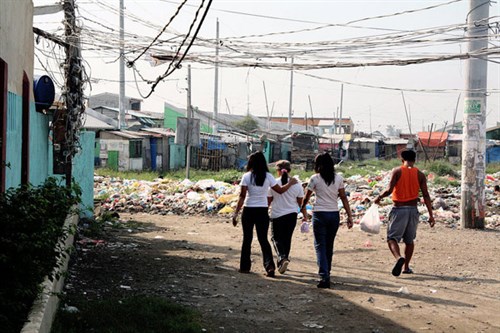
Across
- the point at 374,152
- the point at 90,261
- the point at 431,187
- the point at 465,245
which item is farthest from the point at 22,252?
the point at 374,152

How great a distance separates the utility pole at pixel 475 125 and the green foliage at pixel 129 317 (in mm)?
9513

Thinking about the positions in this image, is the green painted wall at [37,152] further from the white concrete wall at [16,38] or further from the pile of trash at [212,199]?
the pile of trash at [212,199]

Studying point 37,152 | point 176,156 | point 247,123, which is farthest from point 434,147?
point 37,152

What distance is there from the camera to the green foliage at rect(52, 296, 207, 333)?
20.0 ft

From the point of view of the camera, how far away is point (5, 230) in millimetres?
5426

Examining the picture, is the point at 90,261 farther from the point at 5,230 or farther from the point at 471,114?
the point at 471,114

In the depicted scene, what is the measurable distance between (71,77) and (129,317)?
7638 mm

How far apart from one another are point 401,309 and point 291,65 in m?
8.08

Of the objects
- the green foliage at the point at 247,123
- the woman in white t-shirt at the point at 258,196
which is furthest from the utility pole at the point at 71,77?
the green foliage at the point at 247,123

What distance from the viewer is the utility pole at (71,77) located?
13.0 metres

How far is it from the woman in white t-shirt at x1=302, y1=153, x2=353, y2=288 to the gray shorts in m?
0.87

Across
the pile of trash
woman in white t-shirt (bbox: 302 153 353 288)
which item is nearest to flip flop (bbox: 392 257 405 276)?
→ woman in white t-shirt (bbox: 302 153 353 288)

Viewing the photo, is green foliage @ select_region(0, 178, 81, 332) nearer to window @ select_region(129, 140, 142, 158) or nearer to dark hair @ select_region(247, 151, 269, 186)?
dark hair @ select_region(247, 151, 269, 186)

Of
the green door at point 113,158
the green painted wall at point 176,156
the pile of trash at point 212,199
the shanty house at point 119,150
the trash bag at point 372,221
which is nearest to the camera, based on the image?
the trash bag at point 372,221
